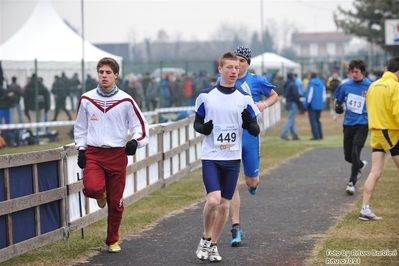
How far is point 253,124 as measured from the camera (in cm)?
811

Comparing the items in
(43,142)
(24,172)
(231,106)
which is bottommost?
(43,142)

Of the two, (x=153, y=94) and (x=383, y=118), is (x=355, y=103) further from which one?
(x=153, y=94)

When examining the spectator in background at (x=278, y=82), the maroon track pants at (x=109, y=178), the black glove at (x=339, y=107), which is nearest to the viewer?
the maroon track pants at (x=109, y=178)

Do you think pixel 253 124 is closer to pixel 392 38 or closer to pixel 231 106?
pixel 231 106

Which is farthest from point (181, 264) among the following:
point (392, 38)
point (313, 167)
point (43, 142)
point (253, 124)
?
point (392, 38)

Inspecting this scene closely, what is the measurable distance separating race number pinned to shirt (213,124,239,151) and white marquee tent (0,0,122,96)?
2163 centimetres

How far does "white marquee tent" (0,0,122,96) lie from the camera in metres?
29.6

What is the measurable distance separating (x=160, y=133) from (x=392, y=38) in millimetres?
26785

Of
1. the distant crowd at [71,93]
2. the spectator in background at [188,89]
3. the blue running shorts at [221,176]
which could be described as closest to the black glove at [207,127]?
the blue running shorts at [221,176]

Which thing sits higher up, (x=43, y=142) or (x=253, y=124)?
(x=253, y=124)

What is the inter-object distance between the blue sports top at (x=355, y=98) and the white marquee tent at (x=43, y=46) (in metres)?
17.6

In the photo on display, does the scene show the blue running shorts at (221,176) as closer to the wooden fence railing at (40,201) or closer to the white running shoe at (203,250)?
the white running shoe at (203,250)

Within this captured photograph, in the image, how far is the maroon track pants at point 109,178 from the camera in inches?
329

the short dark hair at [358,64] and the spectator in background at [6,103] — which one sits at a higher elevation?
the short dark hair at [358,64]
